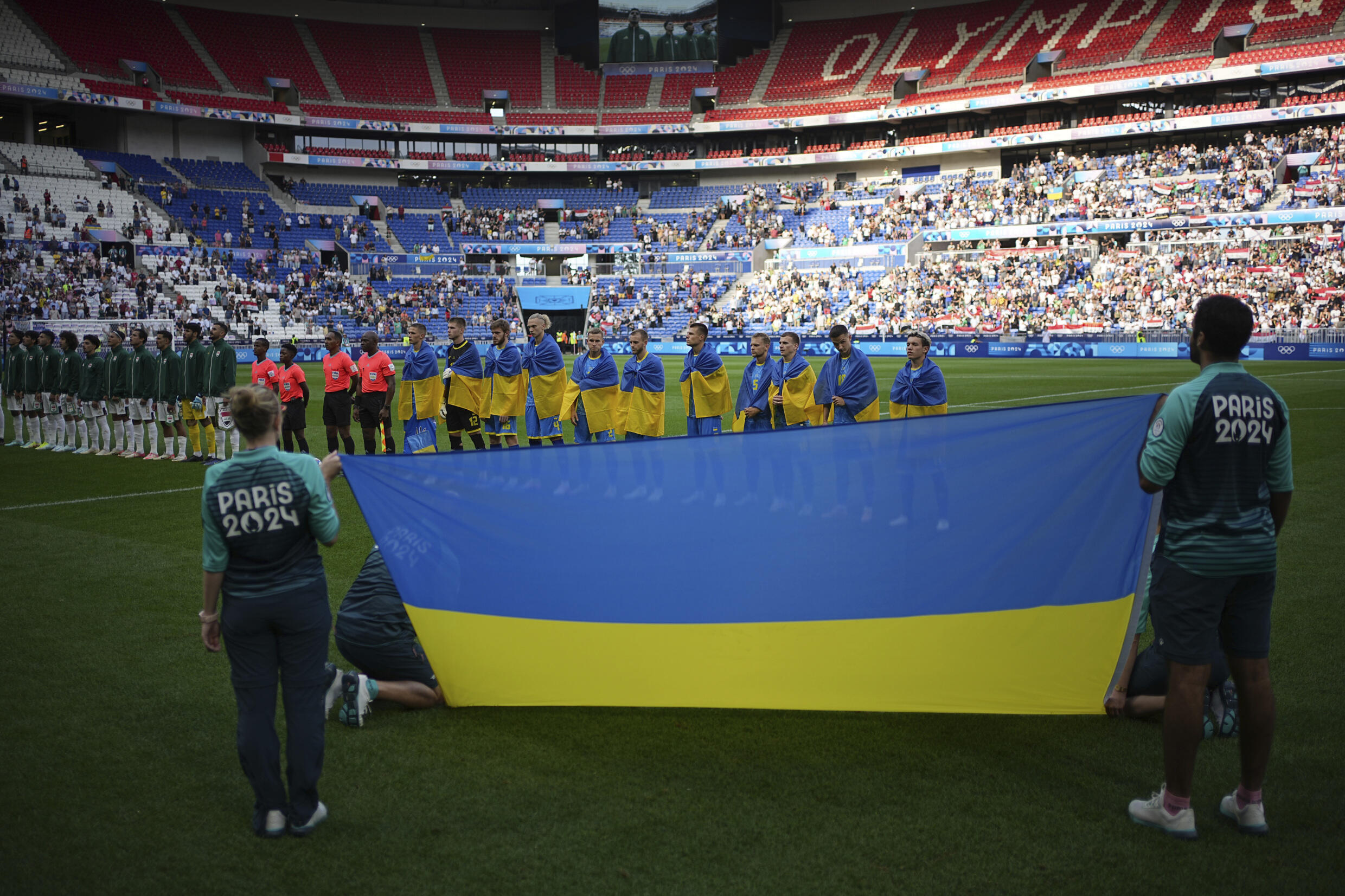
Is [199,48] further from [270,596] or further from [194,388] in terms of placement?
[270,596]

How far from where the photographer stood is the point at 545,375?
1307cm

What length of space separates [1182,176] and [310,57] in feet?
176

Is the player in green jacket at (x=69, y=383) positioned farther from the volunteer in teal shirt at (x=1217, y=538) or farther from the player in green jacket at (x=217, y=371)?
the volunteer in teal shirt at (x=1217, y=538)

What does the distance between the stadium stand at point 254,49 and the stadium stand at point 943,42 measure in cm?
3735

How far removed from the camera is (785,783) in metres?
4.45

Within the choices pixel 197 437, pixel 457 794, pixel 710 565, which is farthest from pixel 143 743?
pixel 197 437

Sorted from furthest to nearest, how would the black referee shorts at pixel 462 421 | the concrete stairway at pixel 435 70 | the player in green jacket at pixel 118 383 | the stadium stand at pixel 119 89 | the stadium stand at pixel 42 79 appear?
the concrete stairway at pixel 435 70 → the stadium stand at pixel 119 89 → the stadium stand at pixel 42 79 → the player in green jacket at pixel 118 383 → the black referee shorts at pixel 462 421

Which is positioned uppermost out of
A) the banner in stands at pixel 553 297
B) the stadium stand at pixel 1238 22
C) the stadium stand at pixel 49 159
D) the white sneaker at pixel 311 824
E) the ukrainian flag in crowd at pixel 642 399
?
the stadium stand at pixel 1238 22

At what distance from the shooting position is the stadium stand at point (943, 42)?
6200cm

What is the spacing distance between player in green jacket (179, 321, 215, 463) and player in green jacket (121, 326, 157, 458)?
58 cm

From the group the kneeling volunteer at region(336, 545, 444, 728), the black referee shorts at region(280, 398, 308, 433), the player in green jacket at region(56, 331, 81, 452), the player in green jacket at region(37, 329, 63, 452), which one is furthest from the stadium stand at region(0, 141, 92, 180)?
the kneeling volunteer at region(336, 545, 444, 728)

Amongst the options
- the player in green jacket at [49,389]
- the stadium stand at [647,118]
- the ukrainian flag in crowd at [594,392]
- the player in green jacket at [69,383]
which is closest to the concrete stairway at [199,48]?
the stadium stand at [647,118]

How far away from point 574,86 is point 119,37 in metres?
28.5

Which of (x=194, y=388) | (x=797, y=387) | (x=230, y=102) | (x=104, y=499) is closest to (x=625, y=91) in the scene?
(x=230, y=102)
